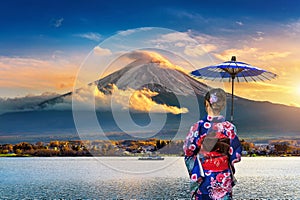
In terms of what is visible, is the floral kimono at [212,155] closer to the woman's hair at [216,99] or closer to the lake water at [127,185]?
the woman's hair at [216,99]

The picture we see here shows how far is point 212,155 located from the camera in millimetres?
4137

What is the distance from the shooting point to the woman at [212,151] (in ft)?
13.4

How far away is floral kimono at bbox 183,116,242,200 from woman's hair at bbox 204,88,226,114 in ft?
0.25

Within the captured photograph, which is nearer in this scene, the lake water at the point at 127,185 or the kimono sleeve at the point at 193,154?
the kimono sleeve at the point at 193,154

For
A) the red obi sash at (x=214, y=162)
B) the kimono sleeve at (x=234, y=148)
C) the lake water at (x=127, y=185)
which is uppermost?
the kimono sleeve at (x=234, y=148)

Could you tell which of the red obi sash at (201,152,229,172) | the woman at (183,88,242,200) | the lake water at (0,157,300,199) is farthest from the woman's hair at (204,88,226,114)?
the lake water at (0,157,300,199)

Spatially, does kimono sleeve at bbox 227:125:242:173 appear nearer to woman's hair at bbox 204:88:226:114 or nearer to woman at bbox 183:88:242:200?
woman at bbox 183:88:242:200

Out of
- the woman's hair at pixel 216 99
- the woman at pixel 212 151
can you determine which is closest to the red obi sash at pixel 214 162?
the woman at pixel 212 151

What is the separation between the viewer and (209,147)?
4113 mm

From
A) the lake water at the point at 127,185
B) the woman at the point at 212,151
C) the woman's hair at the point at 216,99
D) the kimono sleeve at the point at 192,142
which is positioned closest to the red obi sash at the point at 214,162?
the woman at the point at 212,151

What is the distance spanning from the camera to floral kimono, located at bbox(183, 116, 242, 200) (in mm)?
4090

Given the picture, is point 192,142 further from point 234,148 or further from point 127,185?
point 127,185

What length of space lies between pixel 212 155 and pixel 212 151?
0.13 feet

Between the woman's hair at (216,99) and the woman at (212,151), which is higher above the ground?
the woman's hair at (216,99)
